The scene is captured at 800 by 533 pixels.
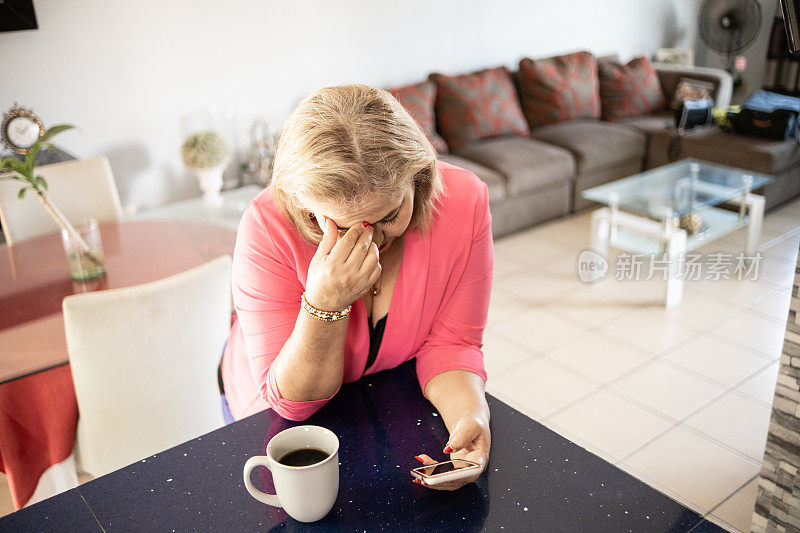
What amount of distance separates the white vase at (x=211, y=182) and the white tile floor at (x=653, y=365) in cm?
141

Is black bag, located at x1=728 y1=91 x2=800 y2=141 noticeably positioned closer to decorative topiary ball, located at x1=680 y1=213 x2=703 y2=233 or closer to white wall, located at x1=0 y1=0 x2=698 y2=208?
decorative topiary ball, located at x1=680 y1=213 x2=703 y2=233

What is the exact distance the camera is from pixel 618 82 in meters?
4.61

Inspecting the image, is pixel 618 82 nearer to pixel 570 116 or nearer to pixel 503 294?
pixel 570 116

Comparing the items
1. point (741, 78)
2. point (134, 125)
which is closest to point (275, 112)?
point (134, 125)

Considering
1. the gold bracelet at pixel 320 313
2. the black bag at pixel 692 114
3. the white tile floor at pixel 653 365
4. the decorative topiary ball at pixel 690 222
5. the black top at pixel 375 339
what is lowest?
the white tile floor at pixel 653 365

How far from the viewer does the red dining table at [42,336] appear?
1.57 meters

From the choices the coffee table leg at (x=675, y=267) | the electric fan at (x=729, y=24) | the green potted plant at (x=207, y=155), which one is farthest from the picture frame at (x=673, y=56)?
the green potted plant at (x=207, y=155)

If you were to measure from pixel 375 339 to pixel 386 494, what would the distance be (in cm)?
34

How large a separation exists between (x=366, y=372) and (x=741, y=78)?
545 centimetres

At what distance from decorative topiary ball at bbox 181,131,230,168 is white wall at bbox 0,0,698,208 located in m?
0.37

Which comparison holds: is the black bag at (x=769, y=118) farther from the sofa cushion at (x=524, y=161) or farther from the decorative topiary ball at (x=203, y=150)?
the decorative topiary ball at (x=203, y=150)

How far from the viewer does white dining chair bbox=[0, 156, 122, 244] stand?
8.02ft

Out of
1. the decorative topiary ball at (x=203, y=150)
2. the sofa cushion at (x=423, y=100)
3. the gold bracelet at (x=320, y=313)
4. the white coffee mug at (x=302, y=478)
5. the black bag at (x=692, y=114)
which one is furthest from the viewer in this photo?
the black bag at (x=692, y=114)

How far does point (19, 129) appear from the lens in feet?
9.07
